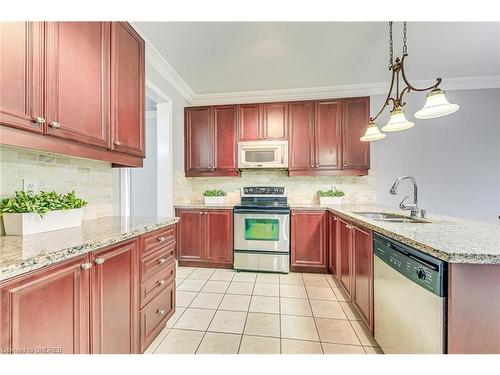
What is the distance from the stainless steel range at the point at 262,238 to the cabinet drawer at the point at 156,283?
4.38 feet

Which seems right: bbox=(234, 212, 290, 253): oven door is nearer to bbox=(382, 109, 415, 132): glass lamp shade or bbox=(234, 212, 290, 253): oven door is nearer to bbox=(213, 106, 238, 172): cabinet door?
bbox=(213, 106, 238, 172): cabinet door

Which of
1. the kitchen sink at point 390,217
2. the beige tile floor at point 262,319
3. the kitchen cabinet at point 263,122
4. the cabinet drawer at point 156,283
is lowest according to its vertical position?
the beige tile floor at point 262,319

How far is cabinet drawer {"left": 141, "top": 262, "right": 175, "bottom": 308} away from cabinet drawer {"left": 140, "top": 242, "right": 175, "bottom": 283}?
32 mm

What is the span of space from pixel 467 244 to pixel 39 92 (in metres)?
2.11

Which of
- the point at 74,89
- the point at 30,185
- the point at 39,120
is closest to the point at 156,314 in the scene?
the point at 30,185

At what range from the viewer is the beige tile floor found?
1570 millimetres

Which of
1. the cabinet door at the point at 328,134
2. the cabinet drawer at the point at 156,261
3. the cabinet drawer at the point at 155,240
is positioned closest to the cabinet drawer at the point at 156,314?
the cabinet drawer at the point at 156,261

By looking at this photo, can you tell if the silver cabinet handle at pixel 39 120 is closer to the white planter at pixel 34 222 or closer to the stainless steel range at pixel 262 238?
the white planter at pixel 34 222

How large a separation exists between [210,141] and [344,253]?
8.02ft

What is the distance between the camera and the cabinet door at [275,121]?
3295 millimetres

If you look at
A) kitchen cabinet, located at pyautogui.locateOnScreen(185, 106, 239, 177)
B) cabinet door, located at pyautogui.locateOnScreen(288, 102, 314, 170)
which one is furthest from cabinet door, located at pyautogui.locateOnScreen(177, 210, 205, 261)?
cabinet door, located at pyautogui.locateOnScreen(288, 102, 314, 170)

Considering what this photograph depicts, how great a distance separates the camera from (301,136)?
326 centimetres

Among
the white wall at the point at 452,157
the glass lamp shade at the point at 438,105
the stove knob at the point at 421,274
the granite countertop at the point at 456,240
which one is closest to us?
the granite countertop at the point at 456,240

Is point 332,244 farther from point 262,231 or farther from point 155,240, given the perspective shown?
point 155,240
